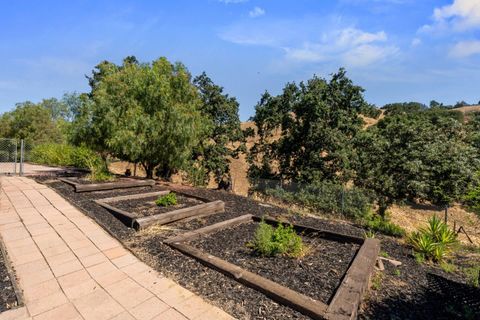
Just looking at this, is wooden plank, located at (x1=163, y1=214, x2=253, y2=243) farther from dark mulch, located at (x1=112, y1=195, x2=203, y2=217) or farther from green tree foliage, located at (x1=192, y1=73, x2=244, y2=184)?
green tree foliage, located at (x1=192, y1=73, x2=244, y2=184)

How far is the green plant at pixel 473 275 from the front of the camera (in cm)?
363

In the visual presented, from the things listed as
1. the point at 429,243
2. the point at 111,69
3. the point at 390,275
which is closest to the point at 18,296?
the point at 390,275

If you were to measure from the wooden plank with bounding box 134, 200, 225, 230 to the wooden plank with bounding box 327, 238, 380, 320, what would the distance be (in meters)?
3.29

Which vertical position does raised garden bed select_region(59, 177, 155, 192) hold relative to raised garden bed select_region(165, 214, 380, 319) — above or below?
above

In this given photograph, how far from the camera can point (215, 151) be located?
14586 mm

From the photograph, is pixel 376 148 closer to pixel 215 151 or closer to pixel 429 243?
pixel 429 243

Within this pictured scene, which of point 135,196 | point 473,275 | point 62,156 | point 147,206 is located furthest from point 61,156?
point 473,275

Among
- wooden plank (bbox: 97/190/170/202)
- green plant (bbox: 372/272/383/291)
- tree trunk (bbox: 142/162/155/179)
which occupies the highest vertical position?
tree trunk (bbox: 142/162/155/179)

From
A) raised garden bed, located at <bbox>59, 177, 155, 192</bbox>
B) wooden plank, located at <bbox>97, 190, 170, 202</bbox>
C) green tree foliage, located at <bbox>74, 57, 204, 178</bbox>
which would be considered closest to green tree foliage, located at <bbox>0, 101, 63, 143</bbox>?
green tree foliage, located at <bbox>74, 57, 204, 178</bbox>

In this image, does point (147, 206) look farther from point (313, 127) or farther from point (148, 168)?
point (313, 127)

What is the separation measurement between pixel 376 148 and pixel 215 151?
7625 mm

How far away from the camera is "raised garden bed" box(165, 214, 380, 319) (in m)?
2.78

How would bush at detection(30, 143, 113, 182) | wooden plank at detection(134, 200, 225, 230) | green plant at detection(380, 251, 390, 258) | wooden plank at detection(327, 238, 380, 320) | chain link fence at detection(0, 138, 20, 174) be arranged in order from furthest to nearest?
bush at detection(30, 143, 113, 182), chain link fence at detection(0, 138, 20, 174), wooden plank at detection(134, 200, 225, 230), green plant at detection(380, 251, 390, 258), wooden plank at detection(327, 238, 380, 320)

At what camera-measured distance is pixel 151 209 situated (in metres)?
6.21
